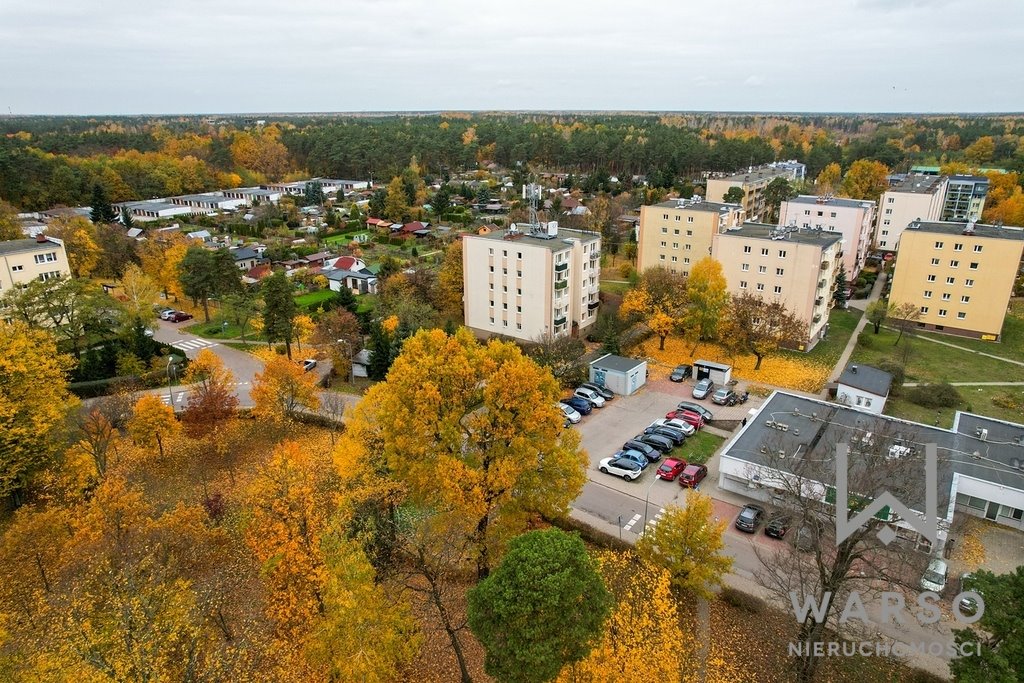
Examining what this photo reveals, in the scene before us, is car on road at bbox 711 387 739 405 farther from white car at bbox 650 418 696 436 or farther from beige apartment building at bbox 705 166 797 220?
beige apartment building at bbox 705 166 797 220

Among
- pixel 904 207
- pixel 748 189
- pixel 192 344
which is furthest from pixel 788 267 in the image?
pixel 192 344

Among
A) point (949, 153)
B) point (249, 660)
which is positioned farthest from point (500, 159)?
point (249, 660)

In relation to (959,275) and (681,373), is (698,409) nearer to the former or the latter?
(681,373)

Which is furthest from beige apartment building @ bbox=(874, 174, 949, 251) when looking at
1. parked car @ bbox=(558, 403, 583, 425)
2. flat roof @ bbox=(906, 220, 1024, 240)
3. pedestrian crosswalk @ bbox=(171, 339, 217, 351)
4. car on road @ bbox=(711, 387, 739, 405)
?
pedestrian crosswalk @ bbox=(171, 339, 217, 351)

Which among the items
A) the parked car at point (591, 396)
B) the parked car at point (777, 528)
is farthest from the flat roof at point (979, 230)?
the parked car at point (777, 528)

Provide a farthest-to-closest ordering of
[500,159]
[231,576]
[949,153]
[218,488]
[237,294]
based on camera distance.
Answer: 1. [500,159]
2. [949,153]
3. [237,294]
4. [218,488]
5. [231,576]

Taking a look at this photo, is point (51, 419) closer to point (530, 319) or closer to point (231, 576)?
point (231, 576)
